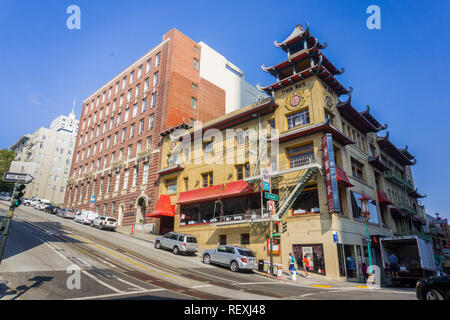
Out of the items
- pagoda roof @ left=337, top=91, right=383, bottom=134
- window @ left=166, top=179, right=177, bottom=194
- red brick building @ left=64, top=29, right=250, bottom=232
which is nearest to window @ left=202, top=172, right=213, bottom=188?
window @ left=166, top=179, right=177, bottom=194

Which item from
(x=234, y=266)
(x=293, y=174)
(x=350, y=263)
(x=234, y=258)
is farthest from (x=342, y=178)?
(x=234, y=266)

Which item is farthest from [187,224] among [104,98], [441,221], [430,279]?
[441,221]

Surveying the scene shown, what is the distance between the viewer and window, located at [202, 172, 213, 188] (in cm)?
3344

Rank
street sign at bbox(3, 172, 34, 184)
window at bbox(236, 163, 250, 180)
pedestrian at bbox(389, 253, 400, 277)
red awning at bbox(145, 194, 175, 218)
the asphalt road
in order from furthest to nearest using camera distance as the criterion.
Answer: red awning at bbox(145, 194, 175, 218)
window at bbox(236, 163, 250, 180)
pedestrian at bbox(389, 253, 400, 277)
street sign at bbox(3, 172, 34, 184)
the asphalt road

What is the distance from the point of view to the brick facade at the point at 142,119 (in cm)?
4316

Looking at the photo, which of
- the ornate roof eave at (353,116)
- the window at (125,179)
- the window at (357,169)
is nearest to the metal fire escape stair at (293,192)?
the window at (357,169)

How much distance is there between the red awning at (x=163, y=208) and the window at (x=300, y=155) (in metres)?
17.1

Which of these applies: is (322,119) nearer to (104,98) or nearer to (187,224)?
(187,224)

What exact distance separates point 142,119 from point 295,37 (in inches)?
1140

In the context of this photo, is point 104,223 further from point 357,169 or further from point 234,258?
point 357,169

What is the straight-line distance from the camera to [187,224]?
3431 cm

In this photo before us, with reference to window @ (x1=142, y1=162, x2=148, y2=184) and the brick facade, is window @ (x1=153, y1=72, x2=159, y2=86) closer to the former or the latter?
the brick facade

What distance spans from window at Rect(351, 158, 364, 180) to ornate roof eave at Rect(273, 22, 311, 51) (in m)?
14.7

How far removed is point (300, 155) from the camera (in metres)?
27.0
